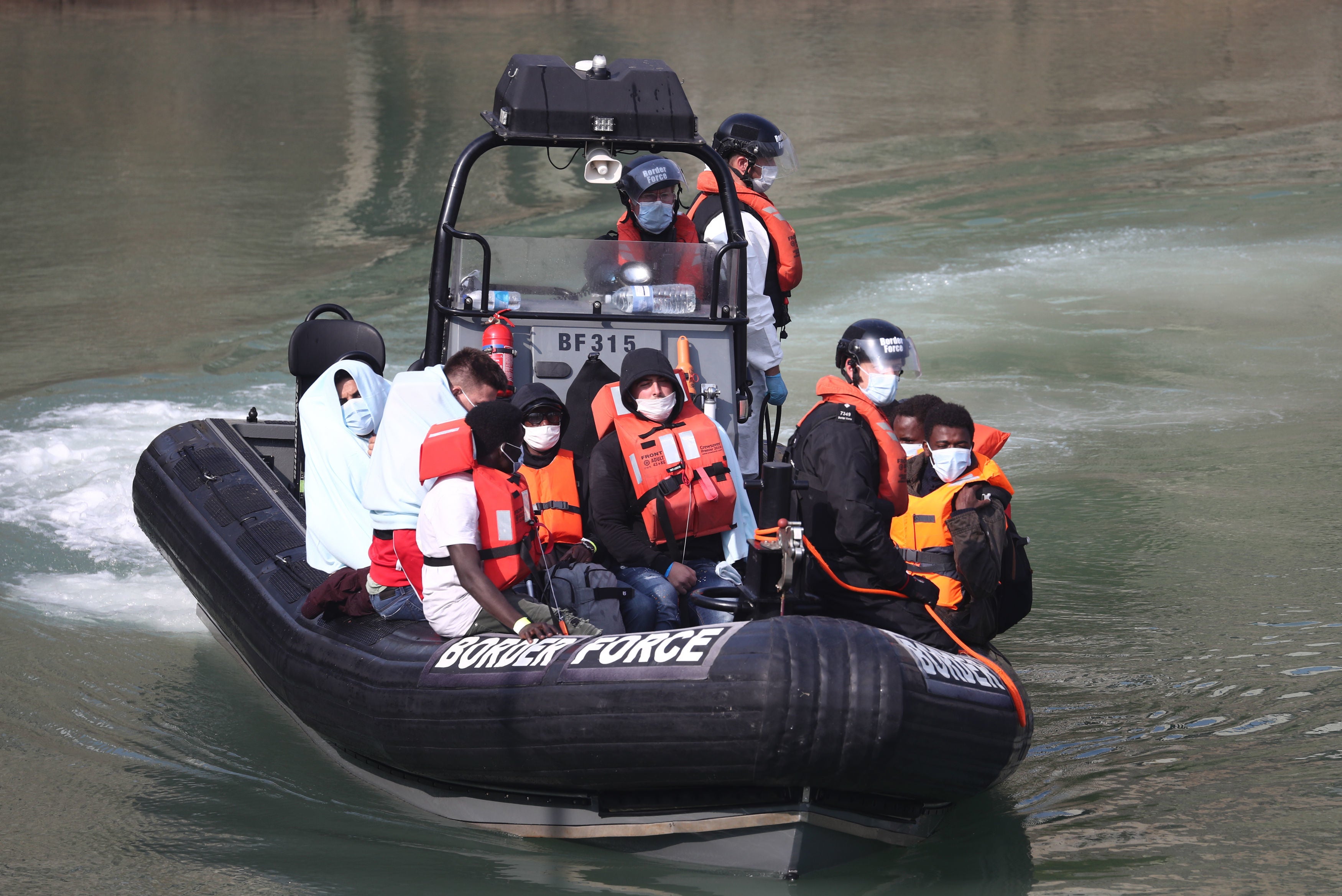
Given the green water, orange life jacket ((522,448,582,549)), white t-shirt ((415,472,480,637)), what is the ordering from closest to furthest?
white t-shirt ((415,472,480,637)) < the green water < orange life jacket ((522,448,582,549))

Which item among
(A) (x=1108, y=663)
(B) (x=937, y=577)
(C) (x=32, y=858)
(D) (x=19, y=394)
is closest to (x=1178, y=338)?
(A) (x=1108, y=663)

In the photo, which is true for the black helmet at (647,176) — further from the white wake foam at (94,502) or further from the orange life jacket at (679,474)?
the white wake foam at (94,502)

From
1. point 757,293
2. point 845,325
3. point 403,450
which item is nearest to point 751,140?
point 757,293

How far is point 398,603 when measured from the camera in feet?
16.1

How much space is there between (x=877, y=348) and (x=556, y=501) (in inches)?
46.1

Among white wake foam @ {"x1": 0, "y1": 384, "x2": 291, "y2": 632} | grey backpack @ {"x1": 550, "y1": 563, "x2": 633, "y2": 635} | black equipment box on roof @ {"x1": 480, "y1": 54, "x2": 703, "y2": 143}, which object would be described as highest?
black equipment box on roof @ {"x1": 480, "y1": 54, "x2": 703, "y2": 143}

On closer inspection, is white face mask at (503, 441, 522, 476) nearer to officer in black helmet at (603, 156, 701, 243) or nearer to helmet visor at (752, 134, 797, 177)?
officer in black helmet at (603, 156, 701, 243)

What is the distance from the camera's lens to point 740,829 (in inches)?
168

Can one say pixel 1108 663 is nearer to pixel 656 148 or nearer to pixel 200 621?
pixel 656 148

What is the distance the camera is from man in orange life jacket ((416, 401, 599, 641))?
4.37 metres

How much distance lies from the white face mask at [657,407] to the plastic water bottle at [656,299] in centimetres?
101

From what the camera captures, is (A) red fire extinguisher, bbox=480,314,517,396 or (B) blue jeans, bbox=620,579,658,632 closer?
(B) blue jeans, bbox=620,579,658,632

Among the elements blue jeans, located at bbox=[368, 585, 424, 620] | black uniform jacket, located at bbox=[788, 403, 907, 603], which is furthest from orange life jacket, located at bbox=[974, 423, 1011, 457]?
blue jeans, located at bbox=[368, 585, 424, 620]

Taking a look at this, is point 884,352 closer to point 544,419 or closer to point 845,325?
point 544,419
